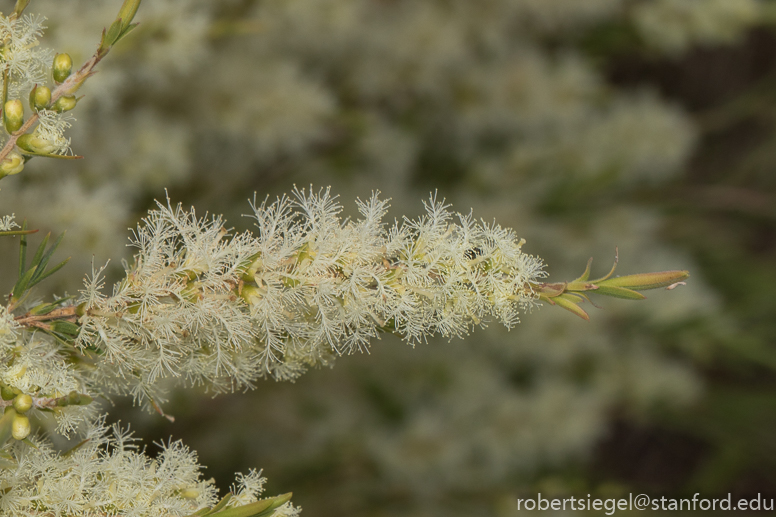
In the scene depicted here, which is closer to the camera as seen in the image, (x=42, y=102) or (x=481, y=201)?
(x=42, y=102)

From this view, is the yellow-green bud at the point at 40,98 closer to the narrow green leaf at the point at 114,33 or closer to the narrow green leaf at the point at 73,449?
the narrow green leaf at the point at 114,33

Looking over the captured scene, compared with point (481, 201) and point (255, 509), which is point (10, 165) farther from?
point (481, 201)

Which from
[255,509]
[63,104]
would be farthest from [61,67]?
[255,509]

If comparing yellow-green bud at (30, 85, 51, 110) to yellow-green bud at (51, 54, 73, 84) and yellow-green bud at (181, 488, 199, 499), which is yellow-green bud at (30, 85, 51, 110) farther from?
yellow-green bud at (181, 488, 199, 499)

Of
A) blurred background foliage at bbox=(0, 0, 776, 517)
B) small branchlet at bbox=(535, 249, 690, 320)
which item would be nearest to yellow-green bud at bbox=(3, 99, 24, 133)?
small branchlet at bbox=(535, 249, 690, 320)

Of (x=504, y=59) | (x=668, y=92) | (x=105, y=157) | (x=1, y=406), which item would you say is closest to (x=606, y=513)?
(x=504, y=59)

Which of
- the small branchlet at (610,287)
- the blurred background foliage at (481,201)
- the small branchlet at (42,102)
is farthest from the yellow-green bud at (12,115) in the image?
the blurred background foliage at (481,201)
